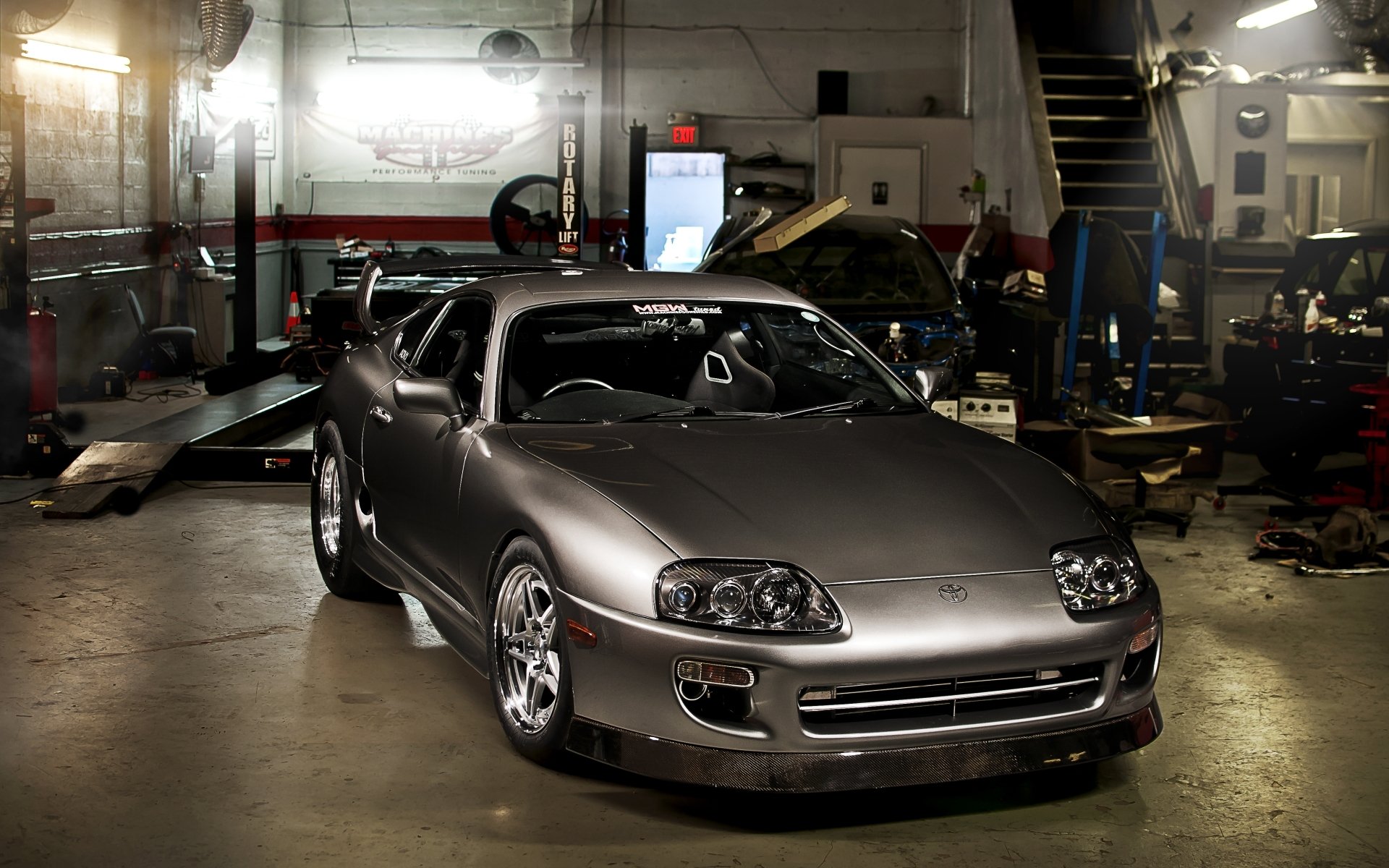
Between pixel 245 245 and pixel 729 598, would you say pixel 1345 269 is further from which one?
pixel 245 245

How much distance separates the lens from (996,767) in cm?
296

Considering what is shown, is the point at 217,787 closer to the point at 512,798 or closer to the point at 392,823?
the point at 392,823

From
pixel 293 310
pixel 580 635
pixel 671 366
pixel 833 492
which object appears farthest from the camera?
pixel 293 310

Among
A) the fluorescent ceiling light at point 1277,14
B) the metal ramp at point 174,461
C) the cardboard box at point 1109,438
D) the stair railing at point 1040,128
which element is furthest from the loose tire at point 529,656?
the fluorescent ceiling light at point 1277,14

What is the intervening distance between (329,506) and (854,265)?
4.47 meters

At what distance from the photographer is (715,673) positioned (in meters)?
2.91

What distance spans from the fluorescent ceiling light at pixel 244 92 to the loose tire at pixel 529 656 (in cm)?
1185

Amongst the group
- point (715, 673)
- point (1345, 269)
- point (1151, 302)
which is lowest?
point (715, 673)

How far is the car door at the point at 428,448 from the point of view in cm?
387

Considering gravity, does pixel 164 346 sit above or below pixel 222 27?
below

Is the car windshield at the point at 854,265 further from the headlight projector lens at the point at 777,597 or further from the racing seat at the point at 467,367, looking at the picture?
the headlight projector lens at the point at 777,597

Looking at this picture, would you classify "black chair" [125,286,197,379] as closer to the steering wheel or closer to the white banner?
the white banner

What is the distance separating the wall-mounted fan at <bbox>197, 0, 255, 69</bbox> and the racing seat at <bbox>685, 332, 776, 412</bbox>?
9.29m

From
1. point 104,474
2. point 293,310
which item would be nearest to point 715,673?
point 104,474
